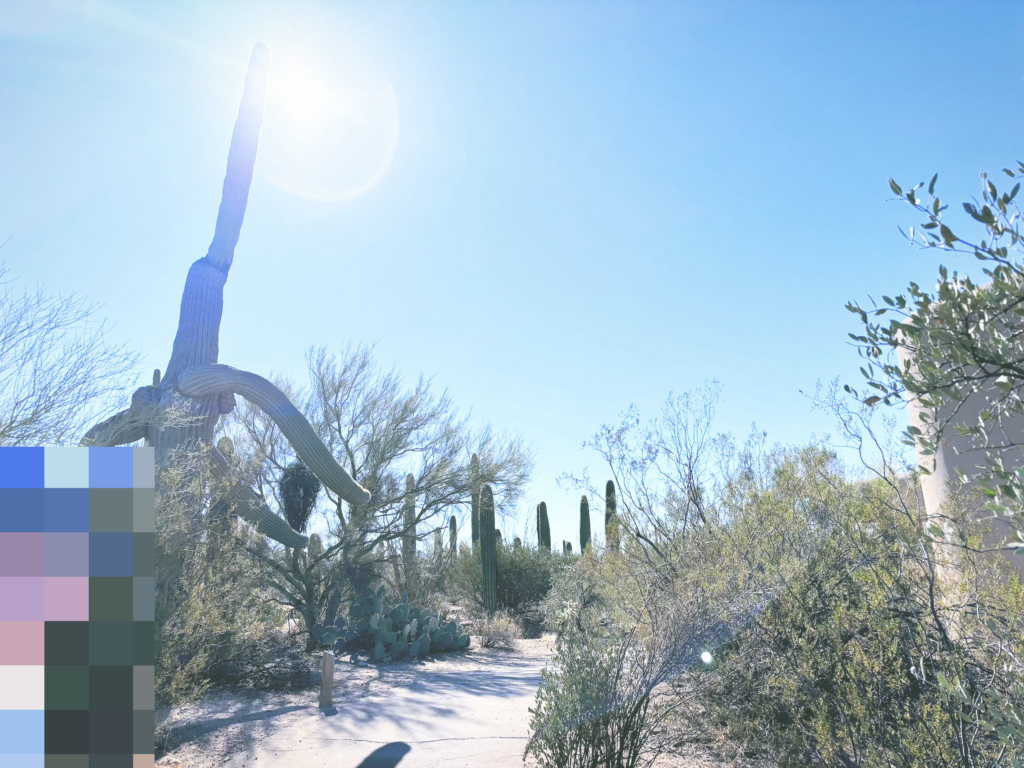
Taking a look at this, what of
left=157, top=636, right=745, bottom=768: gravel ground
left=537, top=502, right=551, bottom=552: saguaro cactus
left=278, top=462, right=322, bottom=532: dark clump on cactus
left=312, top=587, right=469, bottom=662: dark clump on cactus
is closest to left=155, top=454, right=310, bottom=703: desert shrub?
left=157, top=636, right=745, bottom=768: gravel ground

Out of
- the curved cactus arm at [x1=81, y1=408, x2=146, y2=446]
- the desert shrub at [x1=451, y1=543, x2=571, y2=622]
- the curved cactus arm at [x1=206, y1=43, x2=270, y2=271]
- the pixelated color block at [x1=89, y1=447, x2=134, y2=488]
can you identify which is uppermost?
the curved cactus arm at [x1=206, y1=43, x2=270, y2=271]

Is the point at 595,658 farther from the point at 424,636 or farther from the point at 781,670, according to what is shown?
the point at 424,636

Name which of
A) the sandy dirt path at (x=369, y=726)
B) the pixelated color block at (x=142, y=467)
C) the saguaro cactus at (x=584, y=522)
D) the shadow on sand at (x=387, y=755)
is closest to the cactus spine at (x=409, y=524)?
the sandy dirt path at (x=369, y=726)

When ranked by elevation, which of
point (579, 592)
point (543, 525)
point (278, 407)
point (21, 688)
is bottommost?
point (579, 592)

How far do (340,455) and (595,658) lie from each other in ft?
39.0

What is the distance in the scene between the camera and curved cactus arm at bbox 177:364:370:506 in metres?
8.86

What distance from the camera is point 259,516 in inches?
405

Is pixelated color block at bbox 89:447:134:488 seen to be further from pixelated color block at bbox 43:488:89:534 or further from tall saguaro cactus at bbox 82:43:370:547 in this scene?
tall saguaro cactus at bbox 82:43:370:547

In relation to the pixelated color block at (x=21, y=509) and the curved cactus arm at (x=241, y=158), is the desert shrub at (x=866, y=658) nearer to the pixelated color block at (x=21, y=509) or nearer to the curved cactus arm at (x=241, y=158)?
the pixelated color block at (x=21, y=509)

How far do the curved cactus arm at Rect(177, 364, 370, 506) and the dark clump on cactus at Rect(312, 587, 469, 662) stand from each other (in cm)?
285

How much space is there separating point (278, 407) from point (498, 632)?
352 inches

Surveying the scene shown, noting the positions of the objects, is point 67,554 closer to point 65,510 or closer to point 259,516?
point 65,510

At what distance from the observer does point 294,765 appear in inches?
234

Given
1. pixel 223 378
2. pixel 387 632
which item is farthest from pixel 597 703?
pixel 387 632
